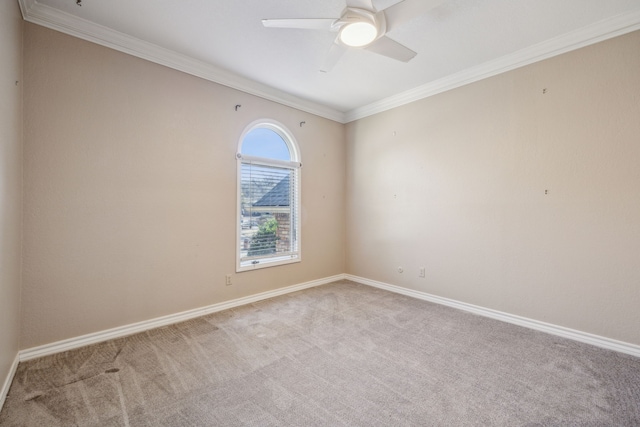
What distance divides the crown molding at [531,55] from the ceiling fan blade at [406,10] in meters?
1.59

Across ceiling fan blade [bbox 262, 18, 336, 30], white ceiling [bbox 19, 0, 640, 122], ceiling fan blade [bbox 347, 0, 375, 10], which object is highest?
white ceiling [bbox 19, 0, 640, 122]

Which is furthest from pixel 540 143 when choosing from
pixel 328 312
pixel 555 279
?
pixel 328 312

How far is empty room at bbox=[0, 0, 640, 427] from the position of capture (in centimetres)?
180

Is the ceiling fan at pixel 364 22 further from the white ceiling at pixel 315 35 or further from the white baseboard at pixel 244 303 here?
the white baseboard at pixel 244 303

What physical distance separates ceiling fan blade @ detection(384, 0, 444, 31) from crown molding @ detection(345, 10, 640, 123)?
1594mm

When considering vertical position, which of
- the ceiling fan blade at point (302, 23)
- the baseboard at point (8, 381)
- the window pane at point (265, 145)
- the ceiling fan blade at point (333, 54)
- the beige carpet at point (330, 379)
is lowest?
the beige carpet at point (330, 379)

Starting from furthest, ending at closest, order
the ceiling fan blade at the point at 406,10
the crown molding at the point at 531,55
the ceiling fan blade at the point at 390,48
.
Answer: the crown molding at the point at 531,55
the ceiling fan blade at the point at 390,48
the ceiling fan blade at the point at 406,10

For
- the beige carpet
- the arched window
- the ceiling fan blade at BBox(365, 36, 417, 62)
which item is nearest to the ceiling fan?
the ceiling fan blade at BBox(365, 36, 417, 62)

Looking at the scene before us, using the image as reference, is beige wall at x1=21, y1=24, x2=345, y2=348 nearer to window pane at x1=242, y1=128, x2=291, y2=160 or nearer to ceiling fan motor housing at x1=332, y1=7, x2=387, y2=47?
window pane at x1=242, y1=128, x2=291, y2=160

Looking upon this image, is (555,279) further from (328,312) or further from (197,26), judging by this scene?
(197,26)

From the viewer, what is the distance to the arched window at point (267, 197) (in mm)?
3504

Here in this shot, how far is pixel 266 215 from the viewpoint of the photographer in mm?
3760

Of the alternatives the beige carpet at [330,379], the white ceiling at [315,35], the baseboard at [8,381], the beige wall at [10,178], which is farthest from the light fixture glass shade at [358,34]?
the baseboard at [8,381]

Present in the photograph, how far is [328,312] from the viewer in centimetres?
315
